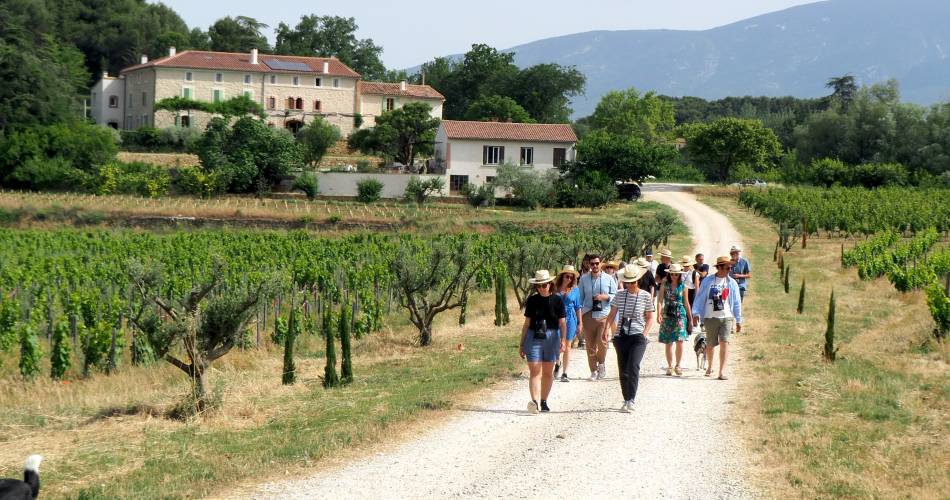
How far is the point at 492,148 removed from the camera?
6969cm

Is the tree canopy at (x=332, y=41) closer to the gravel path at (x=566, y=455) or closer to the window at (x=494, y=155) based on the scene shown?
the window at (x=494, y=155)

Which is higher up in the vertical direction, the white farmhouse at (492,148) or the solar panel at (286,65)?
the solar panel at (286,65)

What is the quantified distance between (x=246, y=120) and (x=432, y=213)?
14981mm

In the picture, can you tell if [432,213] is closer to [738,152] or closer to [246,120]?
[246,120]

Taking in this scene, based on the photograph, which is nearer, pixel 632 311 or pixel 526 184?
pixel 632 311

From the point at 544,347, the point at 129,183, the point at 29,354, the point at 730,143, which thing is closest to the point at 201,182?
the point at 129,183

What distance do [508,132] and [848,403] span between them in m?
58.1

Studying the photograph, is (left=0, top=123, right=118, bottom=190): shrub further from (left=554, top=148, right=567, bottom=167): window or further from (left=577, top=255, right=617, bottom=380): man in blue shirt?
(left=577, top=255, right=617, bottom=380): man in blue shirt

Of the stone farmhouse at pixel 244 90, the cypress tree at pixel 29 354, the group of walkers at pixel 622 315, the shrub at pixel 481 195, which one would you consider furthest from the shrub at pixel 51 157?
the group of walkers at pixel 622 315

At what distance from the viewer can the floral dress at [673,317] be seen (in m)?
14.8

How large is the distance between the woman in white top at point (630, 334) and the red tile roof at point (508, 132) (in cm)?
5631

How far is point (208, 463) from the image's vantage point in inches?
396

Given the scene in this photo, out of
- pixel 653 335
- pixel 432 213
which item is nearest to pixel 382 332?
pixel 653 335

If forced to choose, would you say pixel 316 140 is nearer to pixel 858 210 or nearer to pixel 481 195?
pixel 481 195
